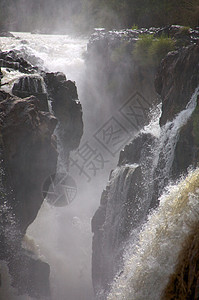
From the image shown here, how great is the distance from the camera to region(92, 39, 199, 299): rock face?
26.1ft

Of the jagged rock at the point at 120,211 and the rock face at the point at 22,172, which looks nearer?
the jagged rock at the point at 120,211

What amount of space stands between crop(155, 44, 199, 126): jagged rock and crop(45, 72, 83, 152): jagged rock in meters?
4.69

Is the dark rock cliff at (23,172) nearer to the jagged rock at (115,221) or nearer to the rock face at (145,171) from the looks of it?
the jagged rock at (115,221)

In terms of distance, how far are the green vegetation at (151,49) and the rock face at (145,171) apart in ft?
15.9

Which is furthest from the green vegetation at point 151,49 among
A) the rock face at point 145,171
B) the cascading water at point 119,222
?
the rock face at point 145,171

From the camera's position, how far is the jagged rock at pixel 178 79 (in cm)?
862

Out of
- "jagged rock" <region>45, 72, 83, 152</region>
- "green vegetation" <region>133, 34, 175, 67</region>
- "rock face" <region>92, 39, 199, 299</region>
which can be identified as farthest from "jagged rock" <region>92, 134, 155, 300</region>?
"green vegetation" <region>133, 34, 175, 67</region>

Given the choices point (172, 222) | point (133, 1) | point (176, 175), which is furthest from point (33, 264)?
point (133, 1)

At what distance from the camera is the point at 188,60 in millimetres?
8789

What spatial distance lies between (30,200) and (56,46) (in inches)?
618

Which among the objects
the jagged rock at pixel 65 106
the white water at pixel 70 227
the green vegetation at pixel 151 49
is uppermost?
the green vegetation at pixel 151 49

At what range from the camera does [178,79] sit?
900 centimetres

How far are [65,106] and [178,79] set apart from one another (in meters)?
5.52

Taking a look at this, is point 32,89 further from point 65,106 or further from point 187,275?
point 187,275
